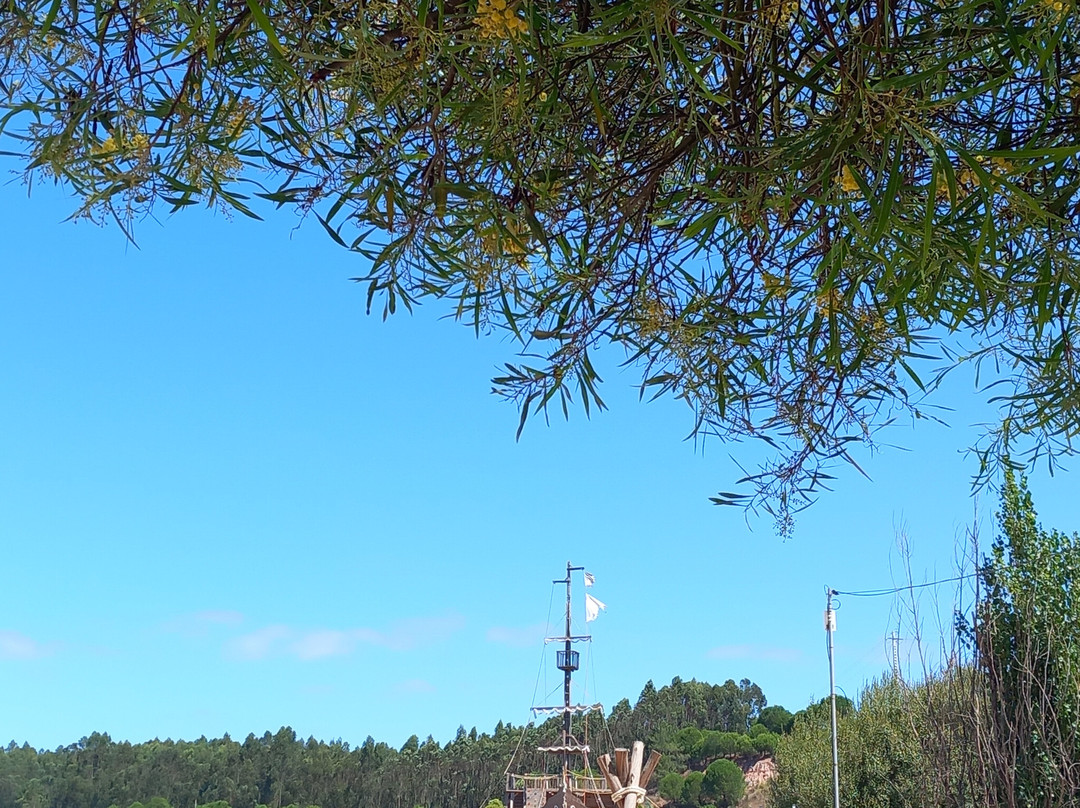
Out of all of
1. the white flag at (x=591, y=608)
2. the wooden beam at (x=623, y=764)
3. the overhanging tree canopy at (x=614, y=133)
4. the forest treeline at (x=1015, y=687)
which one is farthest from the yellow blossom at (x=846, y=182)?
the white flag at (x=591, y=608)

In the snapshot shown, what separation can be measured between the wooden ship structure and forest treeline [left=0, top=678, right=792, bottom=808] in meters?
17.3

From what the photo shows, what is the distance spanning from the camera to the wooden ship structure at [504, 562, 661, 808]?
4582 mm

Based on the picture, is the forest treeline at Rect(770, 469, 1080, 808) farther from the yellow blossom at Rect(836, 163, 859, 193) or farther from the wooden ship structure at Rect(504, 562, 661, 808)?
the yellow blossom at Rect(836, 163, 859, 193)

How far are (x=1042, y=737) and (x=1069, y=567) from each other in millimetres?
917

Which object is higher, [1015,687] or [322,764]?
[1015,687]

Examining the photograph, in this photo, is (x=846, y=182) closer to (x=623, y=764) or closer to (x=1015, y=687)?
(x=1015, y=687)

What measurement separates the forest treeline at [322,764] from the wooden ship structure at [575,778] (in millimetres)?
17350

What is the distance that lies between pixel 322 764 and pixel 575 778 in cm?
3029

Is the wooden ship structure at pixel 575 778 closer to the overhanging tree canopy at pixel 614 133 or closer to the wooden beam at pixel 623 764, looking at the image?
the wooden beam at pixel 623 764

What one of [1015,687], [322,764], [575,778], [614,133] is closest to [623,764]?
[1015,687]

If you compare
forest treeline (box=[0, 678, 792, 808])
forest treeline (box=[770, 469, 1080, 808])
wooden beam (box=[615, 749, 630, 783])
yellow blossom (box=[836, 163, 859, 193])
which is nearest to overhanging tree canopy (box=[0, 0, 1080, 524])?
yellow blossom (box=[836, 163, 859, 193])

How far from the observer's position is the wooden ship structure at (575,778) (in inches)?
180

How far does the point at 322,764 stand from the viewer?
41.0 meters

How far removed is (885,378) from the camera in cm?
103
